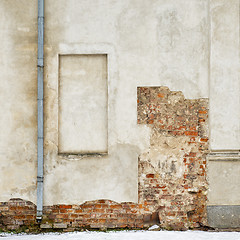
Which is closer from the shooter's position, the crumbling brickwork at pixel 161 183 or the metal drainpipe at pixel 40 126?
the metal drainpipe at pixel 40 126

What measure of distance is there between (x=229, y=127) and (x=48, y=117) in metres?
2.59

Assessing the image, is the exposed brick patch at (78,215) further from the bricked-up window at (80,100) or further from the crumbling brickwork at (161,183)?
the bricked-up window at (80,100)

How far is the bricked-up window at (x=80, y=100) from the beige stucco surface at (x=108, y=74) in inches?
3.7

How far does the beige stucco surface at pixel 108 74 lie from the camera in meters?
4.63

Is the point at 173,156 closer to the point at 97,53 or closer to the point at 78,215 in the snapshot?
the point at 78,215

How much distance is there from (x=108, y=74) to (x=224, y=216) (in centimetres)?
263

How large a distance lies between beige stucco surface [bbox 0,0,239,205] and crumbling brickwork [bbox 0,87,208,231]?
0.14 m

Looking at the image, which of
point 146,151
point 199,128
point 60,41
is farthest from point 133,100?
point 60,41

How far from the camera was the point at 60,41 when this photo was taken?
4.64 m

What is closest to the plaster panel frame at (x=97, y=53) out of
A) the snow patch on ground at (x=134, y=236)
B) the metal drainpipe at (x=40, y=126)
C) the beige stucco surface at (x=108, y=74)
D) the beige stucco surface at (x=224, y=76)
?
the beige stucco surface at (x=108, y=74)

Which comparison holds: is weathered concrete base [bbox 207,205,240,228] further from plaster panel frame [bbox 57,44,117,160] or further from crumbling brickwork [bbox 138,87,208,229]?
plaster panel frame [bbox 57,44,117,160]

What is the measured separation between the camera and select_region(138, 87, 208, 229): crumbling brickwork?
15.4 feet

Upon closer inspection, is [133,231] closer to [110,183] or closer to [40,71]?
[110,183]

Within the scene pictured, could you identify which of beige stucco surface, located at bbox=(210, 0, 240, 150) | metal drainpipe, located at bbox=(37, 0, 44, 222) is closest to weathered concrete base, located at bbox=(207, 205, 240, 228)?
beige stucco surface, located at bbox=(210, 0, 240, 150)
